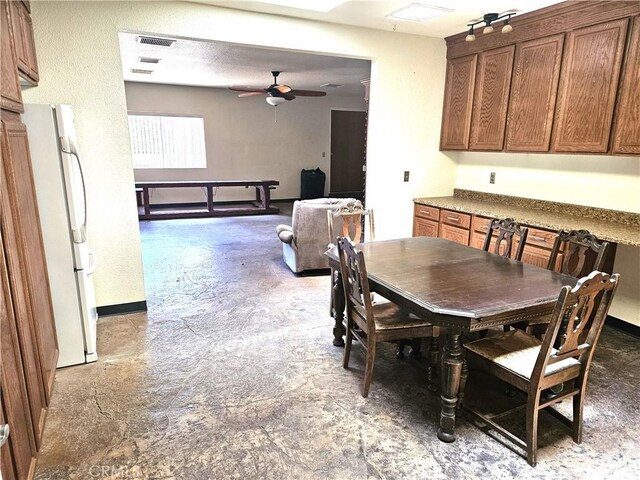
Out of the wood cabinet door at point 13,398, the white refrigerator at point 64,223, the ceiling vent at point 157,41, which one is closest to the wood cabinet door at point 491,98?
the ceiling vent at point 157,41

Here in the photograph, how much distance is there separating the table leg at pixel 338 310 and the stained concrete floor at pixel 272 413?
0.07 metres

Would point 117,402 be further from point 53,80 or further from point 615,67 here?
point 615,67

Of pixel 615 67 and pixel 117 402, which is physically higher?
pixel 615 67

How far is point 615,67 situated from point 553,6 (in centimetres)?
75

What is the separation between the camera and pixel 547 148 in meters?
3.43

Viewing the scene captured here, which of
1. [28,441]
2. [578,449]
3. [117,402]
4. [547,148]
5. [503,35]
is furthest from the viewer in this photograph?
[503,35]

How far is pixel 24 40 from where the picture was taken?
240 centimetres

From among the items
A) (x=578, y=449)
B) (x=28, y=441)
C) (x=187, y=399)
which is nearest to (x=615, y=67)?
(x=578, y=449)

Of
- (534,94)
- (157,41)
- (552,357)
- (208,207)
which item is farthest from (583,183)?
(208,207)

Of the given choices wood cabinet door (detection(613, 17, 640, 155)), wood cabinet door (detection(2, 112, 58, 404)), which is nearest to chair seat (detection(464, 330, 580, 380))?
wood cabinet door (detection(613, 17, 640, 155))

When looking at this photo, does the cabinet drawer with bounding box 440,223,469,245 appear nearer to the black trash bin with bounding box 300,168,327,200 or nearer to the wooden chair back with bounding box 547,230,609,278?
the wooden chair back with bounding box 547,230,609,278

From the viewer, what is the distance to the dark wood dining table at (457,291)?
1818mm

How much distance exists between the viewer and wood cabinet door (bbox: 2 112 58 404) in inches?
71.4

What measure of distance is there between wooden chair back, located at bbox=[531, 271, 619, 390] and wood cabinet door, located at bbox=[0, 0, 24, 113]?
251 cm
